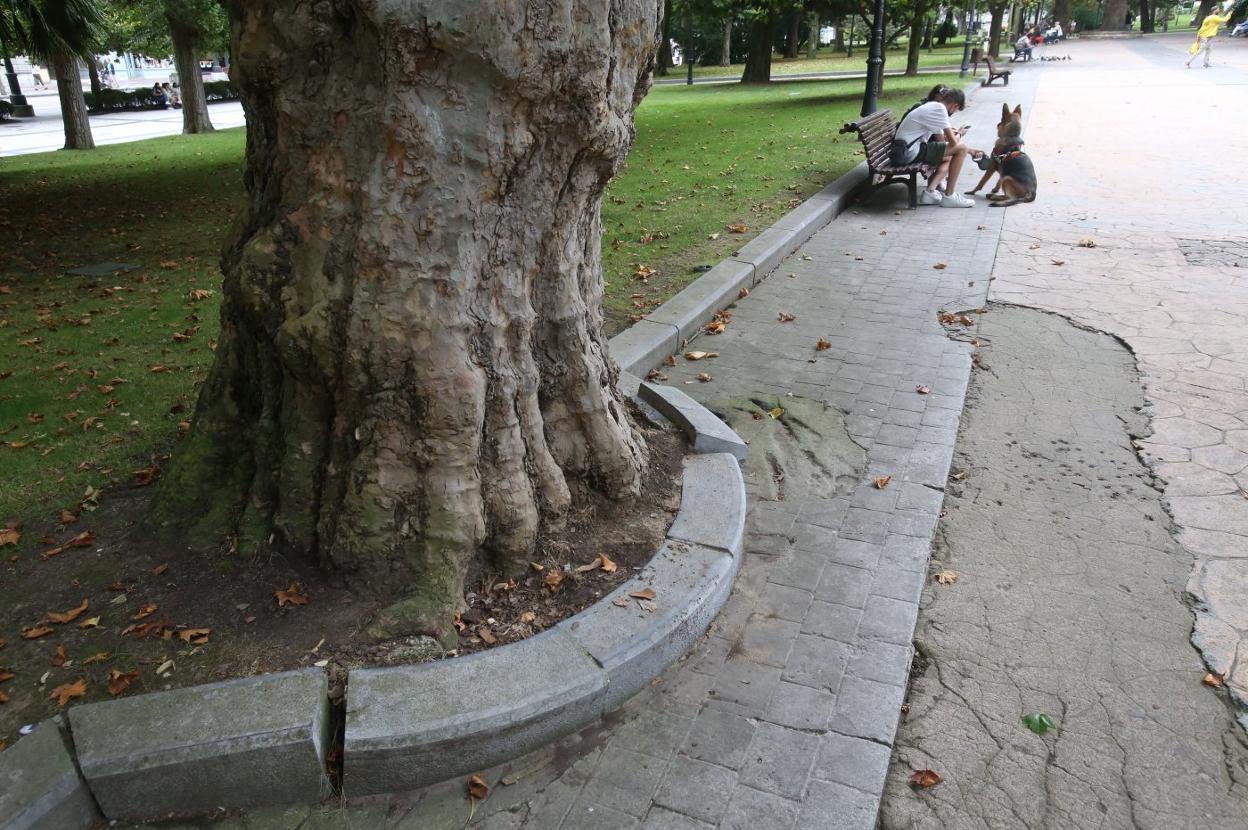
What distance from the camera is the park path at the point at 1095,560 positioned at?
282 cm

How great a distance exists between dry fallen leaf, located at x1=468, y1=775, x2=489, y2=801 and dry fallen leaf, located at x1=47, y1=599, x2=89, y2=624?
5.56 feet

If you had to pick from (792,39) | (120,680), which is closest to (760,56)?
(792,39)

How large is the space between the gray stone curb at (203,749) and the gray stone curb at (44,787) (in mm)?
39

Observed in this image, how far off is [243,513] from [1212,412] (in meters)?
5.66

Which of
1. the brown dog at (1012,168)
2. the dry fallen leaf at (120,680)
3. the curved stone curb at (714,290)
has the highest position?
the brown dog at (1012,168)

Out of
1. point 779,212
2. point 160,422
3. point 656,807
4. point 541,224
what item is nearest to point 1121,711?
point 656,807

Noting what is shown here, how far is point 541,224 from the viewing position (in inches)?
132

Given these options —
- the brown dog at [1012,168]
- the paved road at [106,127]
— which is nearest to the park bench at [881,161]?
the brown dog at [1012,168]

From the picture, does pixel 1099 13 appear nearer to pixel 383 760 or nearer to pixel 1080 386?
pixel 1080 386

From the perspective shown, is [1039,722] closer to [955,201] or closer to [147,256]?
[147,256]

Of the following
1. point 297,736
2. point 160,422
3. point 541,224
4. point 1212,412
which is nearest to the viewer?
point 297,736

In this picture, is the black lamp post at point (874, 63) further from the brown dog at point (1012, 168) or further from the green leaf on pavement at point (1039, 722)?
the green leaf on pavement at point (1039, 722)

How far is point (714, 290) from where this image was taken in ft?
23.7

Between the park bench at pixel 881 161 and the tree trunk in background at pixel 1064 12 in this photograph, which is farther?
the tree trunk in background at pixel 1064 12
